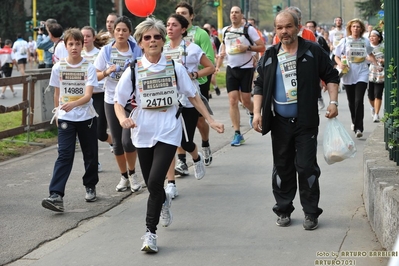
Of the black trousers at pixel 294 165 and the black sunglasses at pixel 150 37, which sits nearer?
the black sunglasses at pixel 150 37

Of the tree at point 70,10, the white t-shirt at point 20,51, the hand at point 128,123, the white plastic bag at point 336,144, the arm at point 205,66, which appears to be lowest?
the white plastic bag at point 336,144

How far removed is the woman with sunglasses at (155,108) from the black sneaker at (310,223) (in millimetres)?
1179

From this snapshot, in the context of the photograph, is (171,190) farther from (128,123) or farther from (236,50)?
(236,50)

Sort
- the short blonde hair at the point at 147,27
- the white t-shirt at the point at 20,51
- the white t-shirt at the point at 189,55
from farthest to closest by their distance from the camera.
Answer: the white t-shirt at the point at 20,51 → the white t-shirt at the point at 189,55 → the short blonde hair at the point at 147,27

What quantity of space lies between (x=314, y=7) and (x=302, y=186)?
125740mm

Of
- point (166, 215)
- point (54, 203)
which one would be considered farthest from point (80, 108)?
point (166, 215)

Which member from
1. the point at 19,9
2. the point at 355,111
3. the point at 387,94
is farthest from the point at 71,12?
the point at 387,94

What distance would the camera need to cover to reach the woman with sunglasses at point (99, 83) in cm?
994

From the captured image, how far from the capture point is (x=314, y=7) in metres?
130

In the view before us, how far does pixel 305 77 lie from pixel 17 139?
26.2 feet

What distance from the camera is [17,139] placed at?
13.8 m

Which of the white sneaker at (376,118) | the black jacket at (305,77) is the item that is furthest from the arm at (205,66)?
the white sneaker at (376,118)

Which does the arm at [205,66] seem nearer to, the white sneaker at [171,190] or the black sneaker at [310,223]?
the white sneaker at [171,190]

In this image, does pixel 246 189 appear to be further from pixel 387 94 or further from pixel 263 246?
pixel 263 246
